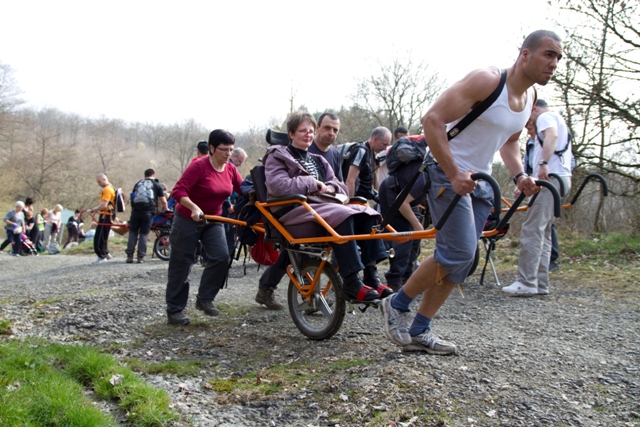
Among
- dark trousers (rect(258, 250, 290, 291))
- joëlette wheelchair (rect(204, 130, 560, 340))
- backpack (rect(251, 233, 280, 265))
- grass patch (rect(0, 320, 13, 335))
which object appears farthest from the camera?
dark trousers (rect(258, 250, 290, 291))

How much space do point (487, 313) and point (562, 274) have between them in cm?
336

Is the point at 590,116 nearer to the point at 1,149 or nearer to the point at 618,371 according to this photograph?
Result: the point at 618,371

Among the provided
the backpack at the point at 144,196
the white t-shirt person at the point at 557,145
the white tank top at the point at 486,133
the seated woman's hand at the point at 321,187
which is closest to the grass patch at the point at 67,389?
the seated woman's hand at the point at 321,187

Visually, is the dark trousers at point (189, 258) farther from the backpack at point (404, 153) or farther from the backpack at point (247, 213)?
the backpack at point (404, 153)

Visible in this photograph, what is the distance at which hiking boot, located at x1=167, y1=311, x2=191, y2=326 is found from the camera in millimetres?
5273

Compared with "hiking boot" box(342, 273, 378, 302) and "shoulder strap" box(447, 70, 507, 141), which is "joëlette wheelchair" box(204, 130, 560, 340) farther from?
"shoulder strap" box(447, 70, 507, 141)

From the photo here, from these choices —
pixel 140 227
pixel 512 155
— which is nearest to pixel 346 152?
pixel 512 155

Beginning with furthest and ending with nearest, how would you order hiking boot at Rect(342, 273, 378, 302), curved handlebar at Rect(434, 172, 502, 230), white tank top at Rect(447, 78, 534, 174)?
hiking boot at Rect(342, 273, 378, 302), white tank top at Rect(447, 78, 534, 174), curved handlebar at Rect(434, 172, 502, 230)

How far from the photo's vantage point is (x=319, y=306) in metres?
4.64

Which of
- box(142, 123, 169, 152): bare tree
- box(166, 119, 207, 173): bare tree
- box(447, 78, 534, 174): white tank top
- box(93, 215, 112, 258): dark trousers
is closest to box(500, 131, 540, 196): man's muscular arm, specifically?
box(447, 78, 534, 174): white tank top

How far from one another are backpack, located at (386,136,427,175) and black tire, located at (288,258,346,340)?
187cm

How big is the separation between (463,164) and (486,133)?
9.7 inches

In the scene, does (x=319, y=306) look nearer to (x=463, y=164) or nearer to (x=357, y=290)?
(x=357, y=290)

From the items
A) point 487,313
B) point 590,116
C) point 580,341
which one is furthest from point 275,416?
point 590,116
